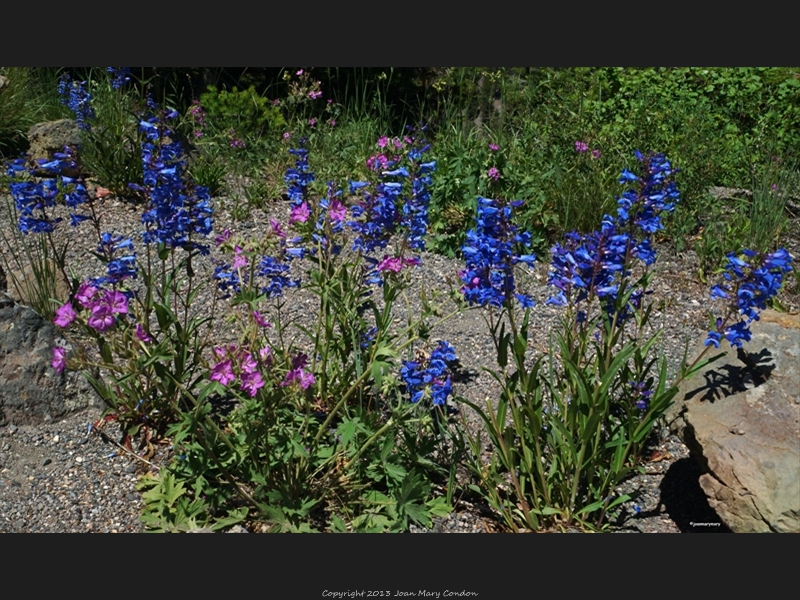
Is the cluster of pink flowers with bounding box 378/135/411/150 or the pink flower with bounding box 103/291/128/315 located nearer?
the pink flower with bounding box 103/291/128/315

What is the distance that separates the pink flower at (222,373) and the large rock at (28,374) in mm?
1289

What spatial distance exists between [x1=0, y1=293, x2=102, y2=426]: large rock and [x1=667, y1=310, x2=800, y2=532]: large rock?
8.76 feet

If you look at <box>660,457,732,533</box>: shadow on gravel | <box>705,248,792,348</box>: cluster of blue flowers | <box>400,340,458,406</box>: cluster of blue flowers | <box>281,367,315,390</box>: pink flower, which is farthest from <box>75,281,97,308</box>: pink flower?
<box>660,457,732,533</box>: shadow on gravel

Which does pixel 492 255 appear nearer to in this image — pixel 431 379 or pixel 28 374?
pixel 431 379

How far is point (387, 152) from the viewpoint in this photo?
5938 millimetres

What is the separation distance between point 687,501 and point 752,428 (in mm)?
579

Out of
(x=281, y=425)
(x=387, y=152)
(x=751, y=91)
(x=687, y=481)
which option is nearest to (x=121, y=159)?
(x=387, y=152)

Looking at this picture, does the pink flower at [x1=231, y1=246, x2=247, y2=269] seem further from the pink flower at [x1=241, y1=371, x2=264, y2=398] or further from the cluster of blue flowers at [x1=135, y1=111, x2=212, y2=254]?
the pink flower at [x1=241, y1=371, x2=264, y2=398]

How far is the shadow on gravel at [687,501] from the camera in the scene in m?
3.15

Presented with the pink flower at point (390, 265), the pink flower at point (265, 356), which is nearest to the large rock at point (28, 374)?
the pink flower at point (265, 356)

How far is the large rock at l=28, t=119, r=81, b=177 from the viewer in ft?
20.4

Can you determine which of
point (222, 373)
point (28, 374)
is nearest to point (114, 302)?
point (222, 373)

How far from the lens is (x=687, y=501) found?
329 centimetres

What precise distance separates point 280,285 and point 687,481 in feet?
6.22
